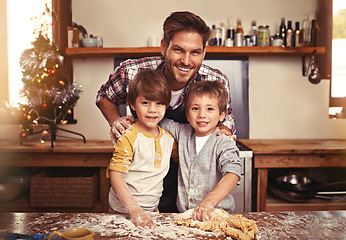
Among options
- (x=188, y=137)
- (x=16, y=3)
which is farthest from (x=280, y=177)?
(x=16, y=3)

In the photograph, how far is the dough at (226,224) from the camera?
85cm

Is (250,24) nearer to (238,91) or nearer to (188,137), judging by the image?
(238,91)

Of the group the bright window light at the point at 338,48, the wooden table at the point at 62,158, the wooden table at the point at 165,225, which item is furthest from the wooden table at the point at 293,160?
the wooden table at the point at 62,158

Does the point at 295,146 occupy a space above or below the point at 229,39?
below

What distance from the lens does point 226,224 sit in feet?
3.03

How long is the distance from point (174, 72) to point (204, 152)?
1.17 ft

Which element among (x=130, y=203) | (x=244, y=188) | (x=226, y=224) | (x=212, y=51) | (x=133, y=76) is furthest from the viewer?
(x=212, y=51)

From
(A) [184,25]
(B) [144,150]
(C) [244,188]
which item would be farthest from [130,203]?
(C) [244,188]

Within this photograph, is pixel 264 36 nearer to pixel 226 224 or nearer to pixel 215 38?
pixel 215 38

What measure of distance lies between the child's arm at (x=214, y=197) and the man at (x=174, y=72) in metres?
0.22

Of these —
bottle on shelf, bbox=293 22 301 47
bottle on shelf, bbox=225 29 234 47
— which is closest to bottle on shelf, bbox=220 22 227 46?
bottle on shelf, bbox=225 29 234 47

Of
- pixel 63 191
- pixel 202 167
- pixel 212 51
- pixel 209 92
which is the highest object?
pixel 212 51

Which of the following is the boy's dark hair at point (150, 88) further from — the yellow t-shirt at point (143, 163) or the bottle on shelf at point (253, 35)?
the bottle on shelf at point (253, 35)

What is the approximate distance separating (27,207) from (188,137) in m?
1.58
